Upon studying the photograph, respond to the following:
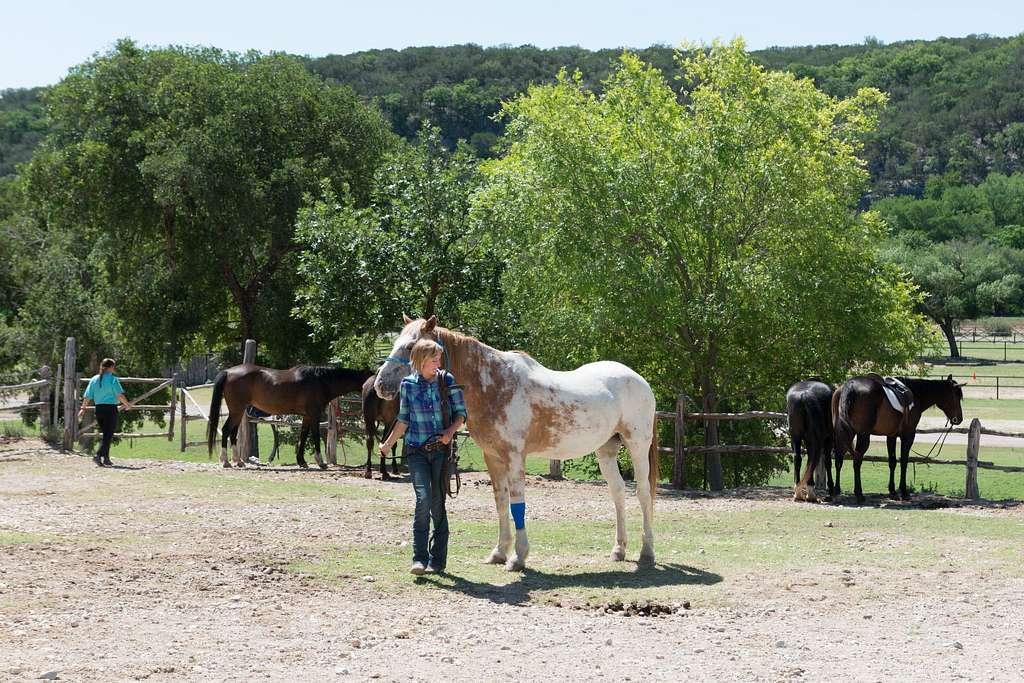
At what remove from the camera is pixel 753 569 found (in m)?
9.52

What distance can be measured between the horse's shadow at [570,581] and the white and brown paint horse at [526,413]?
280 millimetres

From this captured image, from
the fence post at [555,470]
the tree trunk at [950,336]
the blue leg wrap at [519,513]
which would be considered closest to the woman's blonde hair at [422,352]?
the blue leg wrap at [519,513]

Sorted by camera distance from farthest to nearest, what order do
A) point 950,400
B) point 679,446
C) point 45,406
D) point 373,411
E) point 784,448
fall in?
1. point 45,406
2. point 373,411
3. point 679,446
4. point 784,448
5. point 950,400

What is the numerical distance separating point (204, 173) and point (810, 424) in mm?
16391

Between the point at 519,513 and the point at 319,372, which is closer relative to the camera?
the point at 519,513

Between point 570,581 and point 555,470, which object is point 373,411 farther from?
point 570,581

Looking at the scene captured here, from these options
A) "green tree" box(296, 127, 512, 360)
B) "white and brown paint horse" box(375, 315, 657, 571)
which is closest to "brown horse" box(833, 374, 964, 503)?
"white and brown paint horse" box(375, 315, 657, 571)

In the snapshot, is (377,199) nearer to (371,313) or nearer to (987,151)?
(371,313)

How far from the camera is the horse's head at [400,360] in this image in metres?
8.73

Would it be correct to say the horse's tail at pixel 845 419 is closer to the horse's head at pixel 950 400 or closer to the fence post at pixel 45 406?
the horse's head at pixel 950 400

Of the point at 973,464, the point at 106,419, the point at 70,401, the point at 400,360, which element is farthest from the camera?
the point at 70,401

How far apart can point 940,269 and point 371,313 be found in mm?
67092

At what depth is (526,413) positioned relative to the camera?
31.0 feet

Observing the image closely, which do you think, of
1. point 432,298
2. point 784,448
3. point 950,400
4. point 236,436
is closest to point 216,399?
point 236,436
